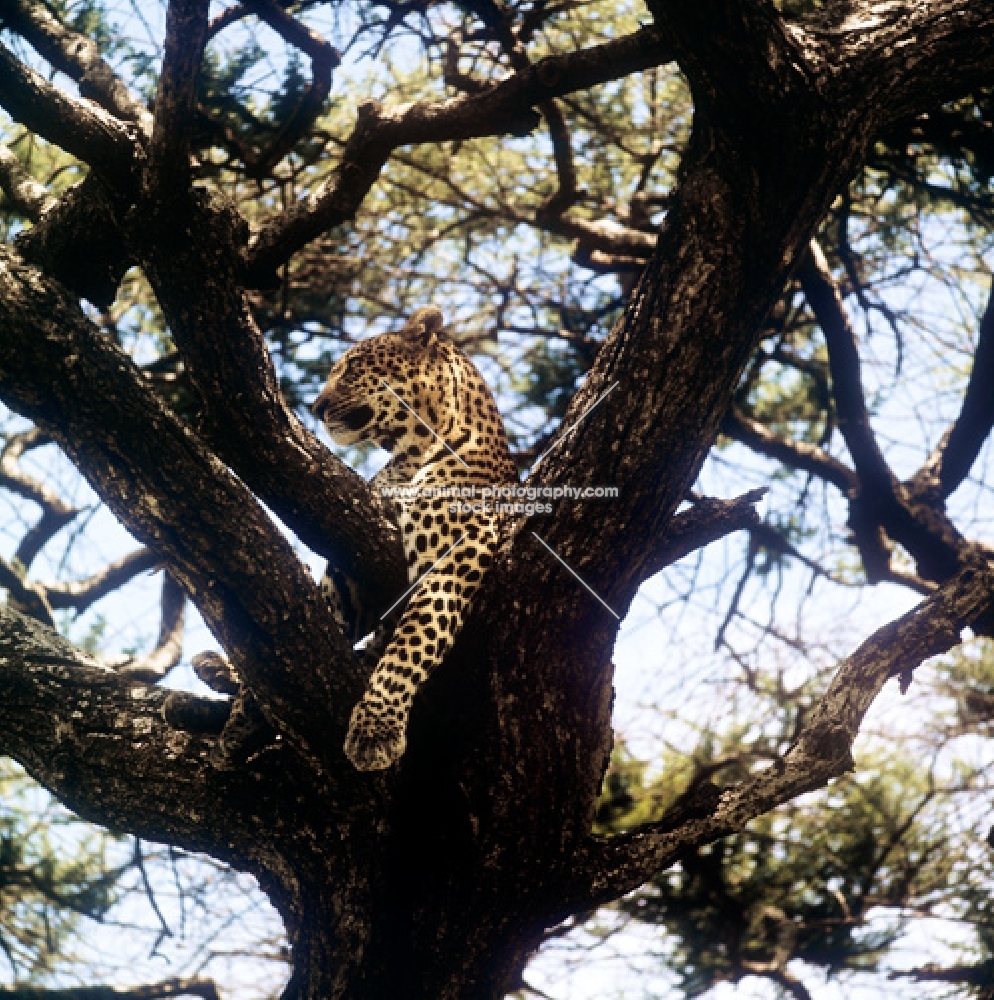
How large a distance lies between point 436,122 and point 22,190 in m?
1.68

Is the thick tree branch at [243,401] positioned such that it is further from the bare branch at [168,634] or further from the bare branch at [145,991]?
the bare branch at [168,634]

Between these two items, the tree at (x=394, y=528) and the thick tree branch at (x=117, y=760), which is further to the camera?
the thick tree branch at (x=117, y=760)

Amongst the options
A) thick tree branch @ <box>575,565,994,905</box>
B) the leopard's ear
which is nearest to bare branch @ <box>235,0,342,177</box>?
the leopard's ear

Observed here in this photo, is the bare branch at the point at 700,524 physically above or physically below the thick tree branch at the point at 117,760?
above

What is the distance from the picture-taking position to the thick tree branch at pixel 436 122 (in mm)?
4891

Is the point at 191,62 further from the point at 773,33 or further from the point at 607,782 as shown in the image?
the point at 607,782

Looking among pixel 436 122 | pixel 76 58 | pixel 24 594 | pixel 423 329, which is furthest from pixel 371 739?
pixel 24 594

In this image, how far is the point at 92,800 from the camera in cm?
427

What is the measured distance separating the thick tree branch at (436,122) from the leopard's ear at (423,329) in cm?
51

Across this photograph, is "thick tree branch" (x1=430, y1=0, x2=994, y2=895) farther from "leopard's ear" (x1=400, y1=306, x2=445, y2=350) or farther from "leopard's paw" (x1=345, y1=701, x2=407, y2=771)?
"leopard's ear" (x1=400, y1=306, x2=445, y2=350)

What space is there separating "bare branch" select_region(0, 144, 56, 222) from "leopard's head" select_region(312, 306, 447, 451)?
1.27 m

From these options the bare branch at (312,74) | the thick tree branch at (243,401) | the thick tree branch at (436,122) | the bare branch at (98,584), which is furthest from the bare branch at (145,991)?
the bare branch at (312,74)

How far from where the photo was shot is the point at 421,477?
4.70 metres

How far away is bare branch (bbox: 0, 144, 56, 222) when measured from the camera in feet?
15.3
